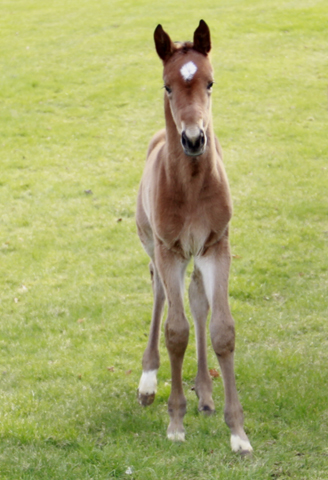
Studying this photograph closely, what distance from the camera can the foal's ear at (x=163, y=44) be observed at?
14.4 ft

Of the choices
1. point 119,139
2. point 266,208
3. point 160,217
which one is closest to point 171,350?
point 160,217

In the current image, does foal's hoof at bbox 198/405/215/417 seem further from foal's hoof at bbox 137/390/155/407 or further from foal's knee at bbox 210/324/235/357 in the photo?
foal's knee at bbox 210/324/235/357

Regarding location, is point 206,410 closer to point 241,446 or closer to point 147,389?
point 147,389

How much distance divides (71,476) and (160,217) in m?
1.88

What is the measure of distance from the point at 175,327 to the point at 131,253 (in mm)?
4346

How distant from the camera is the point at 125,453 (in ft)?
14.5

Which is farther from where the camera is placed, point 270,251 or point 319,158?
point 319,158

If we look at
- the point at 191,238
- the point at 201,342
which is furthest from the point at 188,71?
the point at 201,342

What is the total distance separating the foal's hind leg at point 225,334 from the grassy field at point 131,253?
0.66 ft

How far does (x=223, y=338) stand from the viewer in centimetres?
442

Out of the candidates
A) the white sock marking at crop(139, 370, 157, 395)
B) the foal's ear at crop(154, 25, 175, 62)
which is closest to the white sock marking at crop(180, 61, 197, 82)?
the foal's ear at crop(154, 25, 175, 62)

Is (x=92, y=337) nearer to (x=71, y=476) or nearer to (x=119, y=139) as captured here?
(x=71, y=476)

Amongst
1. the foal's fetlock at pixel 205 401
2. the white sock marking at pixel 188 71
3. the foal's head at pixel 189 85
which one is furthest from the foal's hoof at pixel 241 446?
the white sock marking at pixel 188 71

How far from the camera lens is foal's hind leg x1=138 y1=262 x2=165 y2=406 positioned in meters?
5.31
